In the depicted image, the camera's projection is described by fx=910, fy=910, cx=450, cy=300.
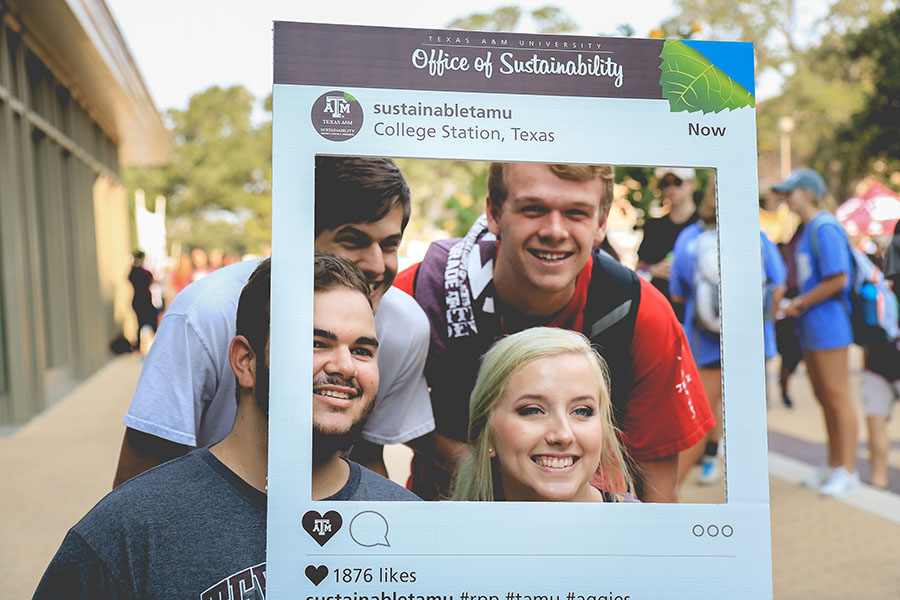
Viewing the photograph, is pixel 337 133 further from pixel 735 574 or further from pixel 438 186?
pixel 735 574

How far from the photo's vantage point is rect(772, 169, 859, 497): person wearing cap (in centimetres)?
539

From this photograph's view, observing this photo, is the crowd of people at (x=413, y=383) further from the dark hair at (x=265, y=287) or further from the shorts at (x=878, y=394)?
the shorts at (x=878, y=394)

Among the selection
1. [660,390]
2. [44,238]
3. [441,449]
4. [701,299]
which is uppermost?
[44,238]

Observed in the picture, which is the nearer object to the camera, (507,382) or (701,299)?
(507,382)

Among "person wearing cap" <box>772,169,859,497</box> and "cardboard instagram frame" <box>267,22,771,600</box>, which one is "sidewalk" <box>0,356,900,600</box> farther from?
"cardboard instagram frame" <box>267,22,771,600</box>

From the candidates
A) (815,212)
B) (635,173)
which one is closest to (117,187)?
(815,212)

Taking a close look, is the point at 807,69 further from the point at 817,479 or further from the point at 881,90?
the point at 817,479

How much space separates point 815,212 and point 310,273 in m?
4.79

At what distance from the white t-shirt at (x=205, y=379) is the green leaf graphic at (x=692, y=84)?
603mm

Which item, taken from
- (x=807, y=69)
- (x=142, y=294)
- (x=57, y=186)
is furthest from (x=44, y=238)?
(x=807, y=69)

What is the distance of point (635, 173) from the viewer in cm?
256

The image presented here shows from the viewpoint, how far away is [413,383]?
175cm

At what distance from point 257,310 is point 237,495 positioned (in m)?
0.31

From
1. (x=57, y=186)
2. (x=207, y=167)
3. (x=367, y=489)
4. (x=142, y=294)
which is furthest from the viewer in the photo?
(x=207, y=167)
